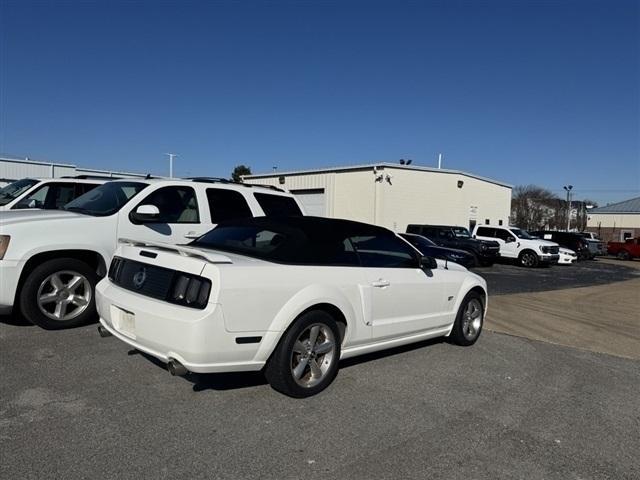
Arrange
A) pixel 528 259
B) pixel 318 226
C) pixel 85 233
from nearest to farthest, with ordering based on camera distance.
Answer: pixel 318 226 → pixel 85 233 → pixel 528 259

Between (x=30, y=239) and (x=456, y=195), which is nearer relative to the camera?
(x=30, y=239)

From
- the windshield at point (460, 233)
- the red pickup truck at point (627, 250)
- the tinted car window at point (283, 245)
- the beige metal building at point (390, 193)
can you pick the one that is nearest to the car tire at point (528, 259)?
the windshield at point (460, 233)

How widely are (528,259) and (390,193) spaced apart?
8828 millimetres

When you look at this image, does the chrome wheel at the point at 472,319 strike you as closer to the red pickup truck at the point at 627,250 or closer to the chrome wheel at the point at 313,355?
the chrome wheel at the point at 313,355

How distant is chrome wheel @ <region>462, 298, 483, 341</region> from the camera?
20.9 ft

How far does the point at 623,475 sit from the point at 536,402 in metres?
1.23

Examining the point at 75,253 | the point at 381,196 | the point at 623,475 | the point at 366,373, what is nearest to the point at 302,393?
the point at 366,373

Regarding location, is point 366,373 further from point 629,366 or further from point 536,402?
point 629,366

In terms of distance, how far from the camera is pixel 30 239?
18.5 ft

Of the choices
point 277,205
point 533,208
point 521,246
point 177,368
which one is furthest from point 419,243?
point 533,208

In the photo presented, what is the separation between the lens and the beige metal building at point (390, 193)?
29.5m

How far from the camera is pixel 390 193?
96.7 feet

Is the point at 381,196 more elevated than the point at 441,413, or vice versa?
the point at 381,196

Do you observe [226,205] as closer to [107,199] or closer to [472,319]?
[107,199]
